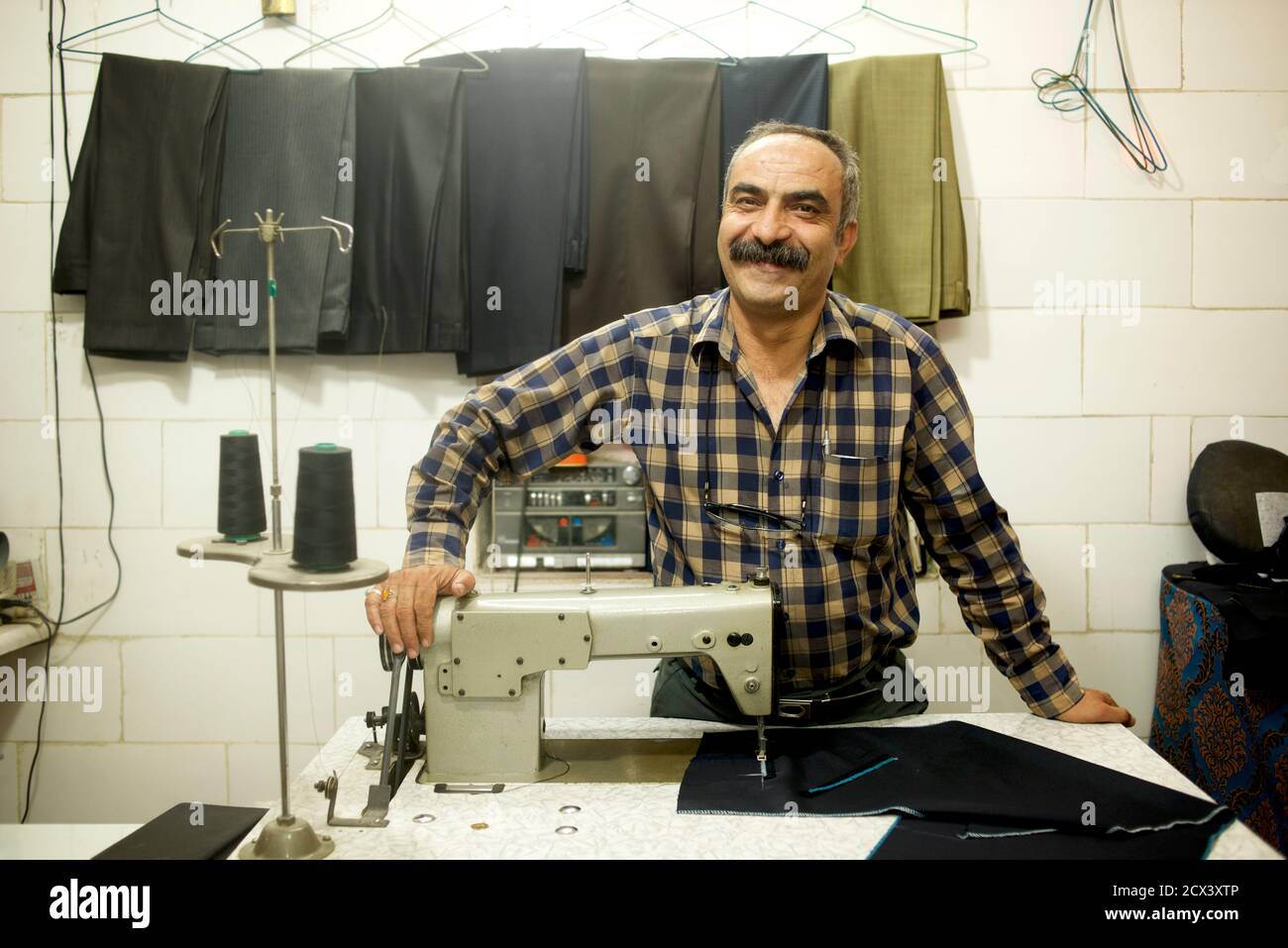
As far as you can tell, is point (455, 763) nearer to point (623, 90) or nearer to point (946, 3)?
point (623, 90)

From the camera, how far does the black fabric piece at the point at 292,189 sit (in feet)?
8.88

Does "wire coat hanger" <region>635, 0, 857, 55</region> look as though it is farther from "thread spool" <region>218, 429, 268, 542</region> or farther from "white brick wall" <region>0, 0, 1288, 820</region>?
"thread spool" <region>218, 429, 268, 542</region>

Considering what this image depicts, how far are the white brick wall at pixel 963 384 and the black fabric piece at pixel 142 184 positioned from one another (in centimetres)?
23

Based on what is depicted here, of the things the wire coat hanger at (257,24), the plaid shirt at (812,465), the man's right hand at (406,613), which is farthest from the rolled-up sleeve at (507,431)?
the wire coat hanger at (257,24)

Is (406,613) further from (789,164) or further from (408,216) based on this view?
(408,216)

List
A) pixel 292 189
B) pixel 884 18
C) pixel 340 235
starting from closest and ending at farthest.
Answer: pixel 340 235, pixel 292 189, pixel 884 18

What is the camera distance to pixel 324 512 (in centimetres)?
119

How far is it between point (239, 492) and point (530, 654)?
515mm

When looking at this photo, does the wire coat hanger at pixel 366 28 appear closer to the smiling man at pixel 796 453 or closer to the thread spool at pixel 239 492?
the smiling man at pixel 796 453

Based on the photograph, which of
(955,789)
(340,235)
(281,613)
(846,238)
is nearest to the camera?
(281,613)

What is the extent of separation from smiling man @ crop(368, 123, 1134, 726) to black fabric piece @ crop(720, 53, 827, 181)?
34.1 inches

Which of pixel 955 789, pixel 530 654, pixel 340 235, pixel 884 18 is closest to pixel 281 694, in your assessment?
pixel 530 654
